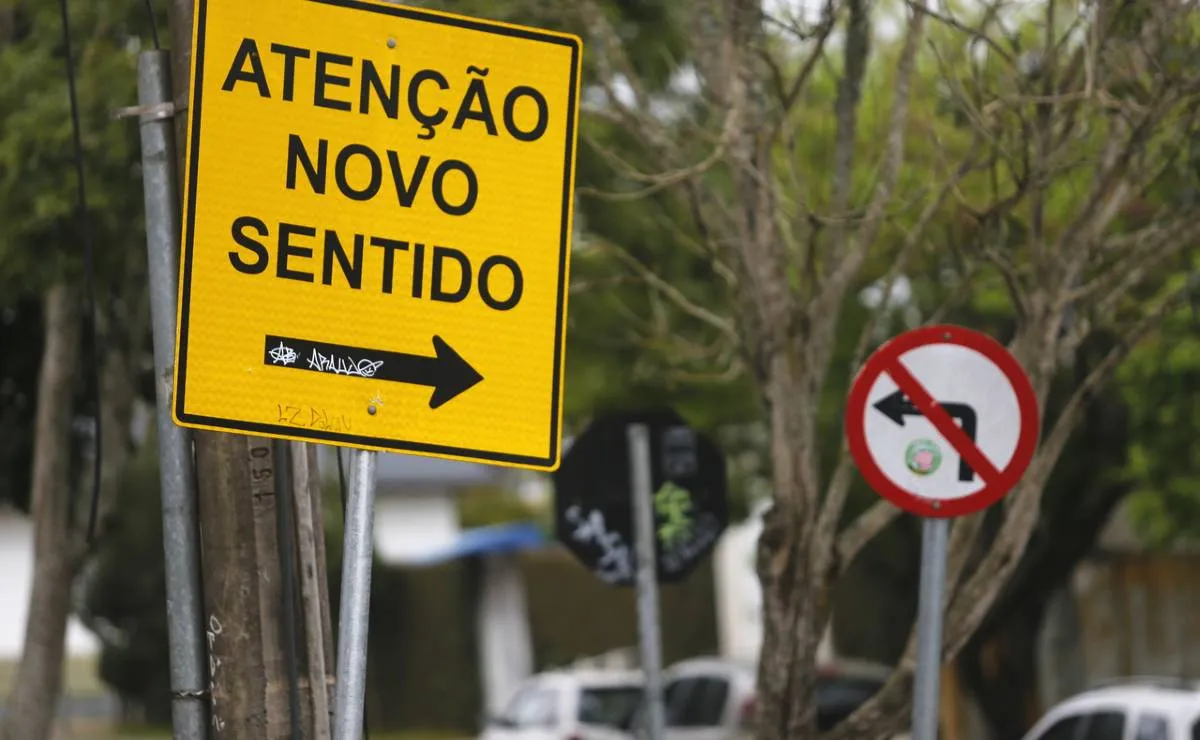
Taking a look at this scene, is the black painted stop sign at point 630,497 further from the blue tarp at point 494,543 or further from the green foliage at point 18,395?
the blue tarp at point 494,543

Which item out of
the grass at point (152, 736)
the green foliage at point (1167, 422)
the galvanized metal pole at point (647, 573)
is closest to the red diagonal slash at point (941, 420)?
the galvanized metal pole at point (647, 573)

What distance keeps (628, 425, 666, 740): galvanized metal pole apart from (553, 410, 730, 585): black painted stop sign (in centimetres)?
13

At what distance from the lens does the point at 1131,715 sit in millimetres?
12484

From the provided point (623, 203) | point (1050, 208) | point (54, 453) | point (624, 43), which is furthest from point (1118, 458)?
point (54, 453)

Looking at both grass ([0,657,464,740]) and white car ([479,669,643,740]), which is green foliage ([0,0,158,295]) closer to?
white car ([479,669,643,740])

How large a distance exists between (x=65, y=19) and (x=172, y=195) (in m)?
1.89

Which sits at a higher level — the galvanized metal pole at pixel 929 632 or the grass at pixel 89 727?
the galvanized metal pole at pixel 929 632

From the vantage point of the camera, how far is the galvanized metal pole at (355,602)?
13.7ft

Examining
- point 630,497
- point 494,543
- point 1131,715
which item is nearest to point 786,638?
point 630,497

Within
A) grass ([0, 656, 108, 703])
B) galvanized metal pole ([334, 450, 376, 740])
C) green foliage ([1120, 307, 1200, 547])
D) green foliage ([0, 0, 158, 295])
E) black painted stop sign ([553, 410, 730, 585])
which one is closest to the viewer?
galvanized metal pole ([334, 450, 376, 740])

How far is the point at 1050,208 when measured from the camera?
17.4 m

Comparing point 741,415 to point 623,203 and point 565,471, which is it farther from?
point 565,471

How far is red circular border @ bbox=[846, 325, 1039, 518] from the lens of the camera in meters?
6.25

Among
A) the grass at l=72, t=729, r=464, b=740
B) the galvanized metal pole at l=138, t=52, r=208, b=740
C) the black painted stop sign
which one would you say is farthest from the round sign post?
the grass at l=72, t=729, r=464, b=740
